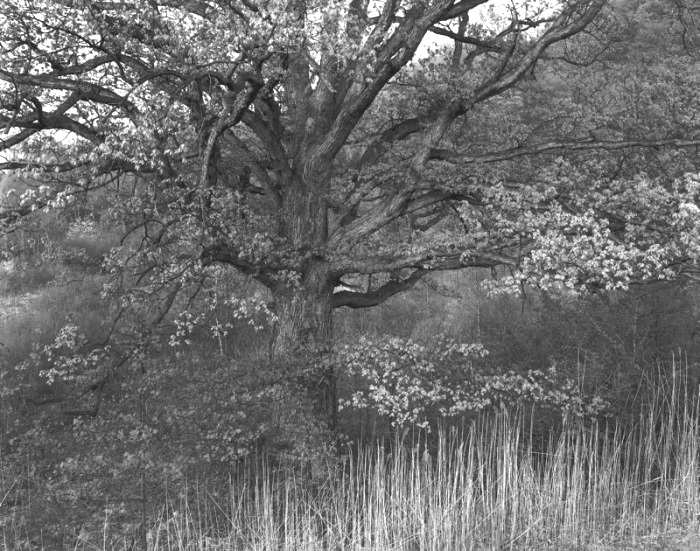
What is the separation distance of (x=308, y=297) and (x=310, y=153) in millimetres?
2238

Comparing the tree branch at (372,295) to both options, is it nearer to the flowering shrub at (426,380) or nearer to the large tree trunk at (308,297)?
the large tree trunk at (308,297)

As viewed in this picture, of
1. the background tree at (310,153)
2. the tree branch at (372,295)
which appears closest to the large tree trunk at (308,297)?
the background tree at (310,153)

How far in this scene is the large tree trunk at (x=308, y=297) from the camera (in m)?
11.5

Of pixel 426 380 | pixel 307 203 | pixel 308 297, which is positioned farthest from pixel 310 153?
pixel 426 380

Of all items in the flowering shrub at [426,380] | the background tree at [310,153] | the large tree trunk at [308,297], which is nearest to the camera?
the background tree at [310,153]

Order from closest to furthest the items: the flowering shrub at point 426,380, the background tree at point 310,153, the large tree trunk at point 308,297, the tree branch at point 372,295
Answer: the background tree at point 310,153 → the flowering shrub at point 426,380 → the large tree trunk at point 308,297 → the tree branch at point 372,295

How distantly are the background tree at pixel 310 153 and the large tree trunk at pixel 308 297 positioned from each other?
0.10ft

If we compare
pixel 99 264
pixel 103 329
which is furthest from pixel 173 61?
pixel 103 329

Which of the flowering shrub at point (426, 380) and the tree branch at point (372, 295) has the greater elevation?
the tree branch at point (372, 295)

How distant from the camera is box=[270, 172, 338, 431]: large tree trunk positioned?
37.7 feet

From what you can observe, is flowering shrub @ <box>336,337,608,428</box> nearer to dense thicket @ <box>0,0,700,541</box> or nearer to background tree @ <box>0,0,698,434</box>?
dense thicket @ <box>0,0,700,541</box>

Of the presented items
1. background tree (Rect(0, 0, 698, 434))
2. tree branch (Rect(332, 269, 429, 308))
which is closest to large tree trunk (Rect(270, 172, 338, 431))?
background tree (Rect(0, 0, 698, 434))

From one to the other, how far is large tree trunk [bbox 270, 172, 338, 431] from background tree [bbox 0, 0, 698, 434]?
32mm

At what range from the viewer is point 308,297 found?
12008 mm
